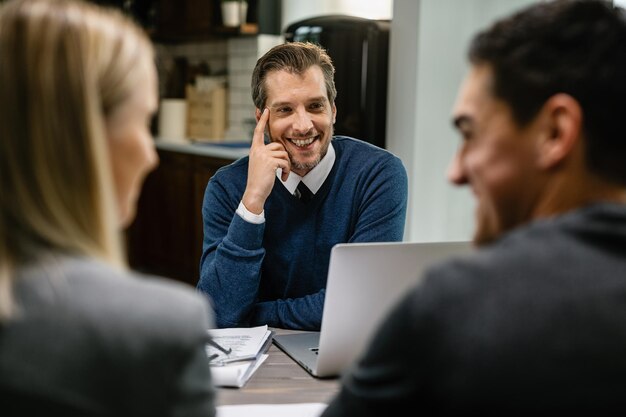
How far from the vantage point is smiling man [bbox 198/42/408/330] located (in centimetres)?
176

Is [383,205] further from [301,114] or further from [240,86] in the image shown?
[240,86]

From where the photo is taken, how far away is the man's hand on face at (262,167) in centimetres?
174

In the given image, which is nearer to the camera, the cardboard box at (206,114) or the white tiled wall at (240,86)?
the white tiled wall at (240,86)

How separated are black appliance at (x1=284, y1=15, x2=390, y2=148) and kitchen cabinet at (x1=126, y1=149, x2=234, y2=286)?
3.28 ft

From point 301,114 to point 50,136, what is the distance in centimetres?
124

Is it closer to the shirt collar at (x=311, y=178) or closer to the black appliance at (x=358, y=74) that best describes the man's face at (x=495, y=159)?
the shirt collar at (x=311, y=178)

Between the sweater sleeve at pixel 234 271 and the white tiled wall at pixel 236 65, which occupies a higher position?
the white tiled wall at pixel 236 65

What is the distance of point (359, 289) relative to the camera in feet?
3.95

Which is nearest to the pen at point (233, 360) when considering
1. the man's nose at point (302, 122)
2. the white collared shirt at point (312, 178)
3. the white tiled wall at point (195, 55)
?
the white collared shirt at point (312, 178)

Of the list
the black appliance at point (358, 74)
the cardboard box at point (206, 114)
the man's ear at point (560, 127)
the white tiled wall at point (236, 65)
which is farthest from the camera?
the cardboard box at point (206, 114)

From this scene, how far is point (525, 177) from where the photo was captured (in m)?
0.82

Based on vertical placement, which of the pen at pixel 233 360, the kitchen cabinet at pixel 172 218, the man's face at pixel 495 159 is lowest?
the kitchen cabinet at pixel 172 218

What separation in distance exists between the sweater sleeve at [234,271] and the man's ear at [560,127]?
38.4 inches

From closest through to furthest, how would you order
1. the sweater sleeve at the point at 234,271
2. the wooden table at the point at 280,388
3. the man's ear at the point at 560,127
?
the man's ear at the point at 560,127 → the wooden table at the point at 280,388 → the sweater sleeve at the point at 234,271
